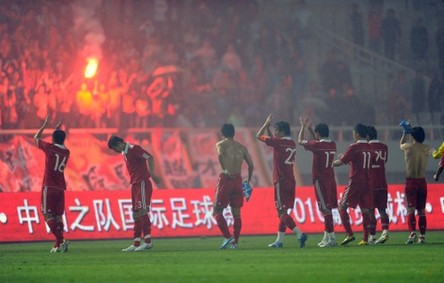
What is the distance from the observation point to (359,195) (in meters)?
20.3

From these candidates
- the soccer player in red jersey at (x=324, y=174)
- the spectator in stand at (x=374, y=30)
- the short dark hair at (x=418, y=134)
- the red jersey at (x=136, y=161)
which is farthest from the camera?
the spectator in stand at (x=374, y=30)

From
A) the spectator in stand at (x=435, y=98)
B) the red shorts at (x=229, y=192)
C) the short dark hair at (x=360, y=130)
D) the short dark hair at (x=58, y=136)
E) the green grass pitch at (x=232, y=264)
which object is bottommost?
the green grass pitch at (x=232, y=264)

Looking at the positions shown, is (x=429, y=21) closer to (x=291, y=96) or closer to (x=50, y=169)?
(x=291, y=96)

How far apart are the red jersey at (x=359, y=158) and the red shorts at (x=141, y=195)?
3.70 metres

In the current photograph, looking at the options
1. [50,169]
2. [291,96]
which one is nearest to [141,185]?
[50,169]

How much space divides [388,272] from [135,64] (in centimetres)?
2264

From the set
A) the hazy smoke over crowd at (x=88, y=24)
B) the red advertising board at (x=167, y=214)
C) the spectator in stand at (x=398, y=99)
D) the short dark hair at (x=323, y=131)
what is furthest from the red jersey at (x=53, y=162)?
the spectator in stand at (x=398, y=99)

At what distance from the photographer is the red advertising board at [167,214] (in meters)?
25.0

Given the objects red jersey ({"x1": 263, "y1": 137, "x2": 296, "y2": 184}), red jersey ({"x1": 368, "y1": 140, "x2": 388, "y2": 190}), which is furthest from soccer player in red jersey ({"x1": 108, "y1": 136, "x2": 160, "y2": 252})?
red jersey ({"x1": 368, "y1": 140, "x2": 388, "y2": 190})

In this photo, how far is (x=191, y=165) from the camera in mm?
31406

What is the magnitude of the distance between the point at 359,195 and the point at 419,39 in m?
17.2

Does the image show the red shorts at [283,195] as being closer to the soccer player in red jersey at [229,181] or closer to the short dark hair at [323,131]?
the soccer player in red jersey at [229,181]

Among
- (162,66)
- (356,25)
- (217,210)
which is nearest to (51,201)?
(217,210)

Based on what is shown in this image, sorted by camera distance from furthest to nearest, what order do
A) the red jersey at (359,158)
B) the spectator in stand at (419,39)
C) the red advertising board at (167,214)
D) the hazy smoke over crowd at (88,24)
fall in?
the spectator in stand at (419,39), the hazy smoke over crowd at (88,24), the red advertising board at (167,214), the red jersey at (359,158)
